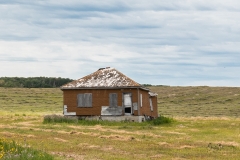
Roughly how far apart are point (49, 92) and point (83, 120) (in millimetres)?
57186

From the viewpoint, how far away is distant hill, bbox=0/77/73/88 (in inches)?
5118

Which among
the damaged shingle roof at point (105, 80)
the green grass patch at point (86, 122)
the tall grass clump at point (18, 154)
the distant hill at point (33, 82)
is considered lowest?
the tall grass clump at point (18, 154)

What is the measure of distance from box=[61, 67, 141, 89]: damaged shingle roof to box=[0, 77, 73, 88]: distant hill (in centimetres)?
8591

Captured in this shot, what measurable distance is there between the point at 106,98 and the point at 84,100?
2.10 metres

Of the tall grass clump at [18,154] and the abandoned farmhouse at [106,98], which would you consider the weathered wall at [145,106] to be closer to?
the abandoned farmhouse at [106,98]

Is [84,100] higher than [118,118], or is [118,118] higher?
[84,100]

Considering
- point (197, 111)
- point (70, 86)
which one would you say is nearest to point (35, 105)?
point (197, 111)

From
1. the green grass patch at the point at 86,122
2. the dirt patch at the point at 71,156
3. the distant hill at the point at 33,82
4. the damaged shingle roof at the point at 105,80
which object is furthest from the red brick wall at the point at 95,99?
the distant hill at the point at 33,82

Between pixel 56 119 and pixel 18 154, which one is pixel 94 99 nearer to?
pixel 56 119

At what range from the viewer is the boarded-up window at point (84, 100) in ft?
144

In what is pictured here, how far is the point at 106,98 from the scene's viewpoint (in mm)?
43438

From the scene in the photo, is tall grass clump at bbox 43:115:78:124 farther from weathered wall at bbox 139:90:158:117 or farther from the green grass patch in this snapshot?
weathered wall at bbox 139:90:158:117

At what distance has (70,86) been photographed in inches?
1737

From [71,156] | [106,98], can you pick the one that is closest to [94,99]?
[106,98]
